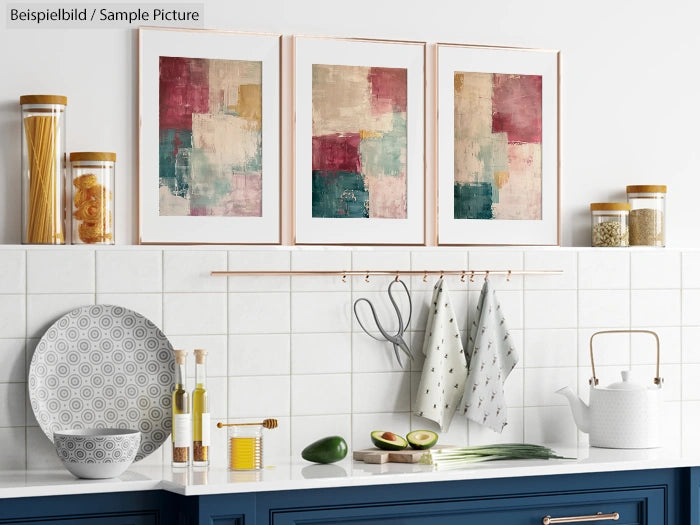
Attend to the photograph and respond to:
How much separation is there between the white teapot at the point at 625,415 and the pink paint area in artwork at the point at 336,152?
0.95 metres

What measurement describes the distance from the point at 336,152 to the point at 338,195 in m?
0.12

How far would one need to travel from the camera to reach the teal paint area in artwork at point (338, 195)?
116 inches

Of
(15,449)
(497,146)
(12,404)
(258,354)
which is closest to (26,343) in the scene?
(12,404)

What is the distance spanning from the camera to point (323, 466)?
2740 mm

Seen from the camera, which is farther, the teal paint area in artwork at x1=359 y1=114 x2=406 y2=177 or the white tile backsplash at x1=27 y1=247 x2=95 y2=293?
the teal paint area in artwork at x1=359 y1=114 x2=406 y2=177

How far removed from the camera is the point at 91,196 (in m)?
2.72

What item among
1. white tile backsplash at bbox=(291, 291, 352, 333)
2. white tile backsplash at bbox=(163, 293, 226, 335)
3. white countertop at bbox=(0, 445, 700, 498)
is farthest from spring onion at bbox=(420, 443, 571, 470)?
white tile backsplash at bbox=(163, 293, 226, 335)

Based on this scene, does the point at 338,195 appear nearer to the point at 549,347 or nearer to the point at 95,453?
the point at 549,347

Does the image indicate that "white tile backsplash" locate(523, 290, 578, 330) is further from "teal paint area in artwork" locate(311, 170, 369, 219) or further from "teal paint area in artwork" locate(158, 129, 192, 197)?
"teal paint area in artwork" locate(158, 129, 192, 197)

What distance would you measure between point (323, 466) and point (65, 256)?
34.4 inches

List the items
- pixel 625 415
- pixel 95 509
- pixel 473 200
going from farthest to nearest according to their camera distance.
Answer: pixel 473 200 < pixel 625 415 < pixel 95 509

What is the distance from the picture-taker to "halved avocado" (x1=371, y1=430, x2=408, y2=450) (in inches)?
110

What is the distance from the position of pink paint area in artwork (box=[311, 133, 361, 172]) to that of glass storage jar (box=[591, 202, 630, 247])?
735 millimetres

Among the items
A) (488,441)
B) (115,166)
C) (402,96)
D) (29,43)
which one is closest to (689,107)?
(402,96)
